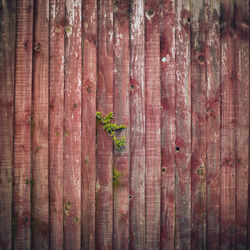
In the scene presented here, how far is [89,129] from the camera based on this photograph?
6.27 feet

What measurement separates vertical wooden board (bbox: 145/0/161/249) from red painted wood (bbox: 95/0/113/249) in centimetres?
36

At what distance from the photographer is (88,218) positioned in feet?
6.25

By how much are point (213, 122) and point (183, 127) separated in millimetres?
319

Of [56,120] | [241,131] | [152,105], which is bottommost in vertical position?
[241,131]

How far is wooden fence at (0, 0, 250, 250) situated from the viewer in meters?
1.89

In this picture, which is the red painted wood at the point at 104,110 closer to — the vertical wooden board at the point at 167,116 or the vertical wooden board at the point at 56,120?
the vertical wooden board at the point at 56,120

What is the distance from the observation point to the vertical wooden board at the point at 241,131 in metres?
2.02

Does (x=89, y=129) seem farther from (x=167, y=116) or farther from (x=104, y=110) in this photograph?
(x=167, y=116)

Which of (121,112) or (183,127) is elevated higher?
(121,112)

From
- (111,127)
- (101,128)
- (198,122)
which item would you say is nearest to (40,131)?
(101,128)

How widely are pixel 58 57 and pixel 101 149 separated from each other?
990mm

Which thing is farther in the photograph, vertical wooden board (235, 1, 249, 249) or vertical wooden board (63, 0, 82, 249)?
vertical wooden board (235, 1, 249, 249)

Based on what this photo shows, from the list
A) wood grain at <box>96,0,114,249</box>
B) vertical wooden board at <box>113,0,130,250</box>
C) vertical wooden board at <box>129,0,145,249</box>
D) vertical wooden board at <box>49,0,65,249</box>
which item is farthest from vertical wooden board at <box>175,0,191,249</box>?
vertical wooden board at <box>49,0,65,249</box>

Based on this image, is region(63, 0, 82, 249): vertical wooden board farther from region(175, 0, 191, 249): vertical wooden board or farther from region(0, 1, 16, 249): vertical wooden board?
region(175, 0, 191, 249): vertical wooden board
